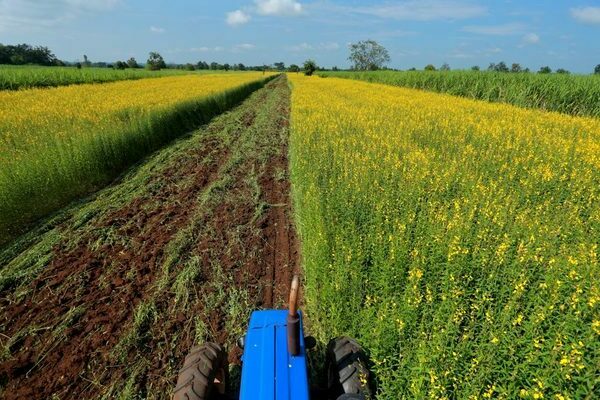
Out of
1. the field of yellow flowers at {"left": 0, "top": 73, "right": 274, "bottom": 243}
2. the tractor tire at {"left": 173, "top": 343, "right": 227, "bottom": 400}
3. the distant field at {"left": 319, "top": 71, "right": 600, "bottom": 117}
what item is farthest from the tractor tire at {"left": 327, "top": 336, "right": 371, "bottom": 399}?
the distant field at {"left": 319, "top": 71, "right": 600, "bottom": 117}

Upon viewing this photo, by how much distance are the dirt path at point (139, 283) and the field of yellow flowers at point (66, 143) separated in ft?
2.58

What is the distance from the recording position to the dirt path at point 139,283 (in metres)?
3.43

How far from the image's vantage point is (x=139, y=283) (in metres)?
4.68

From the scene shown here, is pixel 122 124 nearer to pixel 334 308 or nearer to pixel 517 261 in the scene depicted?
pixel 334 308

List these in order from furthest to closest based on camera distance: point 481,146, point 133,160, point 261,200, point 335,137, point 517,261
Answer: point 133,160, point 335,137, point 481,146, point 261,200, point 517,261

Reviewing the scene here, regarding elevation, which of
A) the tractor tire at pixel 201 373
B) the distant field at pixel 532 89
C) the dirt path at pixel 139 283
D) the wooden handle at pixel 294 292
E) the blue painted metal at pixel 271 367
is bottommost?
the dirt path at pixel 139 283

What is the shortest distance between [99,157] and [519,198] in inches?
371

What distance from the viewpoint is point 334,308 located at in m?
3.26

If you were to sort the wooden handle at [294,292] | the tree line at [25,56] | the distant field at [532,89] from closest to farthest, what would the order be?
the wooden handle at [294,292]
the distant field at [532,89]
the tree line at [25,56]

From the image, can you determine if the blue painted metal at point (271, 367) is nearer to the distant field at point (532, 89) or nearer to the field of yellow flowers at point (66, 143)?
the field of yellow flowers at point (66, 143)

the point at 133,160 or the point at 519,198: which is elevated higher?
the point at 519,198

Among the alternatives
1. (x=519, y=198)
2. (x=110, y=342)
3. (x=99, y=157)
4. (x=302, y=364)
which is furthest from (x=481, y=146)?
(x=99, y=157)

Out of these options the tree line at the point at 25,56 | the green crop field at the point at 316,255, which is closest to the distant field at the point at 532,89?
the green crop field at the point at 316,255

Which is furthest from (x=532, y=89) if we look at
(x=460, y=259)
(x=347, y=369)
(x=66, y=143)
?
(x=66, y=143)
